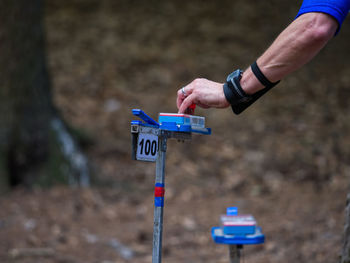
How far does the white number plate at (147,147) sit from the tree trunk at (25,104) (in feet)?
12.4

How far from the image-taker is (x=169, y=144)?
720 centimetres

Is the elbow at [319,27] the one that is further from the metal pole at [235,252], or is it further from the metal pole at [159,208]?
the metal pole at [235,252]

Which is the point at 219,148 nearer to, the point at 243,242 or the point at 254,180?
the point at 254,180

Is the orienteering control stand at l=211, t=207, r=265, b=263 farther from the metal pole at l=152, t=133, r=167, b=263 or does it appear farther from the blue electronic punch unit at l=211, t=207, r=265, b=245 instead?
the metal pole at l=152, t=133, r=167, b=263

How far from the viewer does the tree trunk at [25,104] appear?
5461 millimetres

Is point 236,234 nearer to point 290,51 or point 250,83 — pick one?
point 250,83

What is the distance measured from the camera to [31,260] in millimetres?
4008

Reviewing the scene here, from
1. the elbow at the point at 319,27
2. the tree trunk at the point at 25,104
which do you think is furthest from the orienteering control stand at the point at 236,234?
the tree trunk at the point at 25,104

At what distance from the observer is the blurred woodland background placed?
4.59 meters

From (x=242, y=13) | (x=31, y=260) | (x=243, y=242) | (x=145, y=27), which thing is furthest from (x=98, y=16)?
(x=243, y=242)

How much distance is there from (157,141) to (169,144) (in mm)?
4995

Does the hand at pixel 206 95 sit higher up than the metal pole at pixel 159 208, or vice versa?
the hand at pixel 206 95

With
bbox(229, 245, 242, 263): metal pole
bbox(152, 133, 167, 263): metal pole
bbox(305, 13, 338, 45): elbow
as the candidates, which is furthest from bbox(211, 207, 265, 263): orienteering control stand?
bbox(305, 13, 338, 45): elbow

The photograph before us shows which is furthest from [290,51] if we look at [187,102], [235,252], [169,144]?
[169,144]
